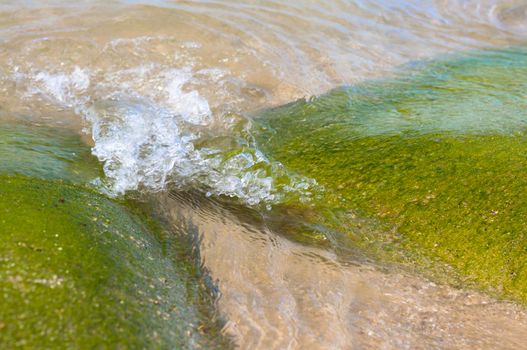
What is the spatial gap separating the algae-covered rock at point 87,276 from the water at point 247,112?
1.09 ft

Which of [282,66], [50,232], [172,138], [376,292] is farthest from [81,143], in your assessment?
[282,66]

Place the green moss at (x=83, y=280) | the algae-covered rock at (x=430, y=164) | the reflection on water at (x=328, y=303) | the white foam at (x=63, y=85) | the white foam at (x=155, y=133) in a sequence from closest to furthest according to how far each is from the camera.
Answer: the green moss at (x=83, y=280), the reflection on water at (x=328, y=303), the algae-covered rock at (x=430, y=164), the white foam at (x=155, y=133), the white foam at (x=63, y=85)

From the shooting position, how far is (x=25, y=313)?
8.52ft

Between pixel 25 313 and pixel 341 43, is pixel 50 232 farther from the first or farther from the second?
pixel 341 43

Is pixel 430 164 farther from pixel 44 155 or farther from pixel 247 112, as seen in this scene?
pixel 44 155

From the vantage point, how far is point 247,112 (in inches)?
269

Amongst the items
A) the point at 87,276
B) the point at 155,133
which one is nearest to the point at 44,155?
the point at 155,133

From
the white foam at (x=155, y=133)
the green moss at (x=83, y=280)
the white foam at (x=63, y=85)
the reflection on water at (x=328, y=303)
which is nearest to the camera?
the green moss at (x=83, y=280)

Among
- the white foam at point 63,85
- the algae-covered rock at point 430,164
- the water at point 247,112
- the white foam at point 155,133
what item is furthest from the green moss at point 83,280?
the white foam at point 63,85

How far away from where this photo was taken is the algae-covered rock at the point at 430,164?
3994 millimetres

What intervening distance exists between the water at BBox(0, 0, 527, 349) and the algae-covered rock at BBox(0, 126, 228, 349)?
332mm

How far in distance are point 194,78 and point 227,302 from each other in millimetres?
4992

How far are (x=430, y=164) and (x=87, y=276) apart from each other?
3.05m

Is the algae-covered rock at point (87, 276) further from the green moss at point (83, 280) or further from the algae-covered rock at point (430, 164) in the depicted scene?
the algae-covered rock at point (430, 164)
